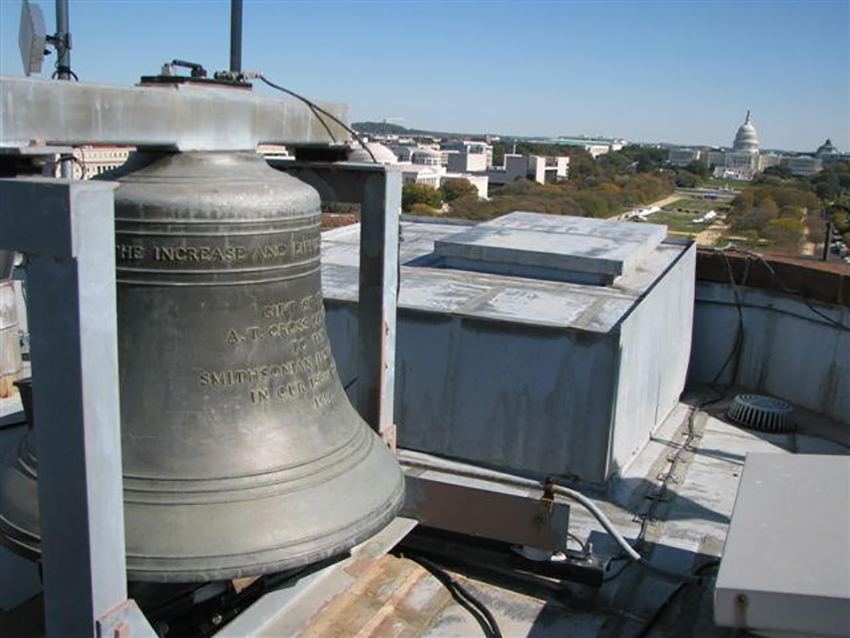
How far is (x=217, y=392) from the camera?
2928 millimetres

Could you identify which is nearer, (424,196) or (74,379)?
(74,379)

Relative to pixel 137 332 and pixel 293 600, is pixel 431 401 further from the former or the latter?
pixel 137 332

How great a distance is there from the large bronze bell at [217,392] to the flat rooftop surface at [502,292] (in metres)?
5.11

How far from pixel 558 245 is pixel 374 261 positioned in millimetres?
6947

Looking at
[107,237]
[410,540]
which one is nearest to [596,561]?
[410,540]

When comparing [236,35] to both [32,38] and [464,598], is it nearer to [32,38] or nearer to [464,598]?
[32,38]

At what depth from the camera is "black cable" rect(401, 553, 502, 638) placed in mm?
4016

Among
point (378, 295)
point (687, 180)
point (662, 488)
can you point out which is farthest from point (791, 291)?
point (687, 180)

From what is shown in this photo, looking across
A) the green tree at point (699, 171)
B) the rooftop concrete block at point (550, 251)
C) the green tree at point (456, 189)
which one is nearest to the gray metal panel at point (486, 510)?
the rooftop concrete block at point (550, 251)

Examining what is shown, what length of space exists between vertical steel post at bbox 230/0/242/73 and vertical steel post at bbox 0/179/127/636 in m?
1.17

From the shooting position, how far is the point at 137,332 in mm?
2854

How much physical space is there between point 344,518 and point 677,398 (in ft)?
29.1

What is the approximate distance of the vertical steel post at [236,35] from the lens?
3236 millimetres

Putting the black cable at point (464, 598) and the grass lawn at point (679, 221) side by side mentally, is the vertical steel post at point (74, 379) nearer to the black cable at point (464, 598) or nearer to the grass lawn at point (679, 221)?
the black cable at point (464, 598)
